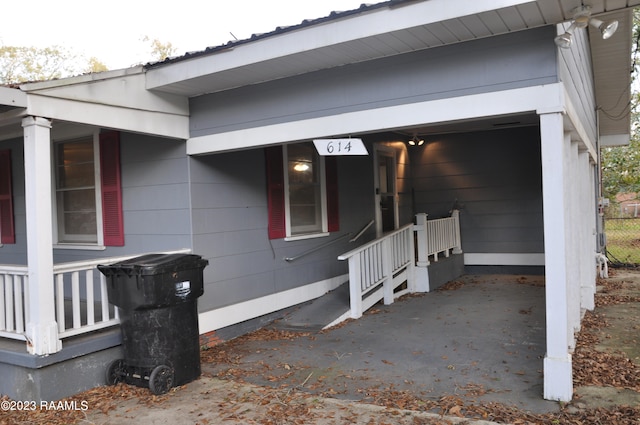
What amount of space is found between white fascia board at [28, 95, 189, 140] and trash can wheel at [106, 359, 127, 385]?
2286mm

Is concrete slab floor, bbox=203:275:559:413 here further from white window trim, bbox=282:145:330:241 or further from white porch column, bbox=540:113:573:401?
white window trim, bbox=282:145:330:241

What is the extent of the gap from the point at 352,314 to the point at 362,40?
3784 millimetres

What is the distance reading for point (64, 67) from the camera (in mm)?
30531

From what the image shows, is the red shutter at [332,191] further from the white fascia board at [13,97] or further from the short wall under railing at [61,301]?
the white fascia board at [13,97]

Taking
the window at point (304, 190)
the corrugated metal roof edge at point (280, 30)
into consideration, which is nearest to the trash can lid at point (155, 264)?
the corrugated metal roof edge at point (280, 30)

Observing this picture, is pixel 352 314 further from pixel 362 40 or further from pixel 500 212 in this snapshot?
pixel 500 212

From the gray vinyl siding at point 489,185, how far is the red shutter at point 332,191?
336 cm

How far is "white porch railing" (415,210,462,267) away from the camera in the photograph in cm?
856

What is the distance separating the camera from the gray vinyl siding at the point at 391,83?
13.4ft

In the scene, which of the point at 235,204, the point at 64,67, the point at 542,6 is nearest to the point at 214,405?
the point at 235,204

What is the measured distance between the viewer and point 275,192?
6801mm

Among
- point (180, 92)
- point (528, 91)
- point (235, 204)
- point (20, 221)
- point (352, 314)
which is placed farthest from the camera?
point (20, 221)

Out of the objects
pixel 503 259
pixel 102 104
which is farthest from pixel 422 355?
pixel 503 259

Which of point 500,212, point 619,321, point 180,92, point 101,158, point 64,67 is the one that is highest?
point 64,67
